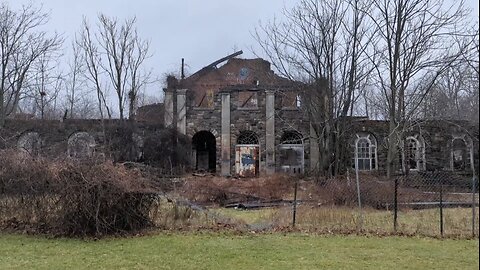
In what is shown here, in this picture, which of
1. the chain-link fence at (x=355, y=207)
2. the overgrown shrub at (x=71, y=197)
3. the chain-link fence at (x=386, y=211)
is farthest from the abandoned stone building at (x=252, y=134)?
the overgrown shrub at (x=71, y=197)

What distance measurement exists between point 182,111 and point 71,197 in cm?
2387

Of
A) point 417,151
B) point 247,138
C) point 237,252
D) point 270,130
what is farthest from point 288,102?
point 237,252

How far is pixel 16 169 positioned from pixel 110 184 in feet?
9.11

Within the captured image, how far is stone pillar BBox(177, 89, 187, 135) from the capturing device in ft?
115

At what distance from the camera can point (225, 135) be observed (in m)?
35.3

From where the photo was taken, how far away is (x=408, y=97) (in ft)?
92.4

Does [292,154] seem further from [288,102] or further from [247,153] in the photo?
[288,102]

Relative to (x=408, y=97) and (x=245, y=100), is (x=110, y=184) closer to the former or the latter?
(x=408, y=97)

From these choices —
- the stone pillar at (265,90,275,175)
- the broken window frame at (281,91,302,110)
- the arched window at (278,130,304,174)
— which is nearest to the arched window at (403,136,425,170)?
the arched window at (278,130,304,174)

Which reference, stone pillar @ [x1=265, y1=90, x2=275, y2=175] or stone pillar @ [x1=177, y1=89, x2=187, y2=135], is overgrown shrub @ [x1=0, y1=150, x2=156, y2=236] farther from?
stone pillar @ [x1=265, y1=90, x2=275, y2=175]

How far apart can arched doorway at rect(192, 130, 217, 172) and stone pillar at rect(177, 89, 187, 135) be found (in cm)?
118

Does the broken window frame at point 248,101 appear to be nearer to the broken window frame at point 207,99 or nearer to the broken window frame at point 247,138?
the broken window frame at point 247,138

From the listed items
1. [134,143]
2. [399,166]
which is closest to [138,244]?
[134,143]

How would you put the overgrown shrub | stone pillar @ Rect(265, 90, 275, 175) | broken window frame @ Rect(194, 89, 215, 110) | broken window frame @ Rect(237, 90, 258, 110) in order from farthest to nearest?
broken window frame @ Rect(194, 89, 215, 110) → broken window frame @ Rect(237, 90, 258, 110) → stone pillar @ Rect(265, 90, 275, 175) → the overgrown shrub
